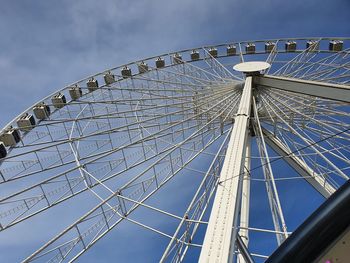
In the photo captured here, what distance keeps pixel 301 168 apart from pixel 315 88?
5029 millimetres

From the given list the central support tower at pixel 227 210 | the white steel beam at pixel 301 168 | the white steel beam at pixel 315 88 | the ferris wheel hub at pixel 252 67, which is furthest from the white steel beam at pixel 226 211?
the ferris wheel hub at pixel 252 67

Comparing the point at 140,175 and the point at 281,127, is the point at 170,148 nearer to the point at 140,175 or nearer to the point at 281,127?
the point at 140,175

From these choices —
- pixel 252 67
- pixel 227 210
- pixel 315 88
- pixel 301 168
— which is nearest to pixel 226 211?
pixel 227 210

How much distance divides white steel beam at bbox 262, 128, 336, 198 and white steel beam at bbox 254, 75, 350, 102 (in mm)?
2364

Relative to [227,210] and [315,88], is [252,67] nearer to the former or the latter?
[315,88]

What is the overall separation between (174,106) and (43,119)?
25.9ft

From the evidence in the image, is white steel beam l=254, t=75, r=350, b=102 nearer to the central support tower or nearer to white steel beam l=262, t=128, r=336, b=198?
white steel beam l=262, t=128, r=336, b=198

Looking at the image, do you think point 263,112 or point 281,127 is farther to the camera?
point 263,112

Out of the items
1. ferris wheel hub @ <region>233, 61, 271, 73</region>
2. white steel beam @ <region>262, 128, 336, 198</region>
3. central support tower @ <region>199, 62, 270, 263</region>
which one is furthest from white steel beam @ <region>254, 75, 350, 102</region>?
ferris wheel hub @ <region>233, 61, 271, 73</region>

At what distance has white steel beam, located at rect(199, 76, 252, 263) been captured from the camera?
5.75 m

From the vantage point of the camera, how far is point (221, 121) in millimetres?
16734

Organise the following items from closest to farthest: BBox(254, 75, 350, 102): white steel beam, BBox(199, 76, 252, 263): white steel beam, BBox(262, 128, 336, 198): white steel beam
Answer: BBox(199, 76, 252, 263): white steel beam → BBox(254, 75, 350, 102): white steel beam → BBox(262, 128, 336, 198): white steel beam

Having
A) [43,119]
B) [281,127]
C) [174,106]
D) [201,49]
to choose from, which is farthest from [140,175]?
[201,49]

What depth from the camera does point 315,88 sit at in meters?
10.9
